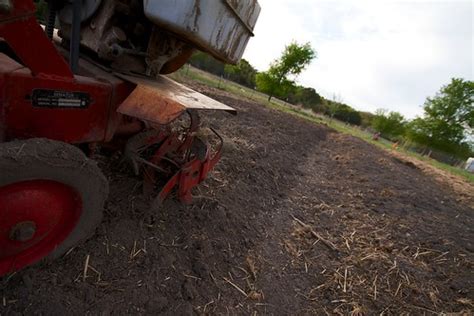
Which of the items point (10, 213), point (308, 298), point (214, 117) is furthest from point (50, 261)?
point (214, 117)

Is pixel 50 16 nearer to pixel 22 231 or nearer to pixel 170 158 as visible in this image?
pixel 170 158

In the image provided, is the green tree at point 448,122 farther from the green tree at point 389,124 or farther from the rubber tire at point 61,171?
the rubber tire at point 61,171

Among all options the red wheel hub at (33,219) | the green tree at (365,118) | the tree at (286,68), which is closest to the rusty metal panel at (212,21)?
the red wheel hub at (33,219)

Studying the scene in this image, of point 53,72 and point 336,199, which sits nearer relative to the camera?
point 53,72

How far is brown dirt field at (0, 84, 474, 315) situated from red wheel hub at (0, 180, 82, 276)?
0.19 metres

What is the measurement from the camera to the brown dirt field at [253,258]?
2.08m

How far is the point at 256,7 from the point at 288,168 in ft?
14.1

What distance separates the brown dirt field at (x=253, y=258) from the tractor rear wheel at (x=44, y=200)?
229 millimetres

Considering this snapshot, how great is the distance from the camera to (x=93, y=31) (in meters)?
2.31

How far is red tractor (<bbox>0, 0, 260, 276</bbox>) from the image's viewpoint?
63.9 inches

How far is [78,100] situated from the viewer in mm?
1947

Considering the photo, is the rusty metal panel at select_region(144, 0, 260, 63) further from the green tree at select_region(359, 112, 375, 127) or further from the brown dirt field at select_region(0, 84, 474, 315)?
the green tree at select_region(359, 112, 375, 127)

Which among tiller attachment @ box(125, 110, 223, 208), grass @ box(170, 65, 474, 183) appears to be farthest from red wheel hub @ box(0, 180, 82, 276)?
grass @ box(170, 65, 474, 183)

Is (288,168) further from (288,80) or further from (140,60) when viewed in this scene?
(288,80)
